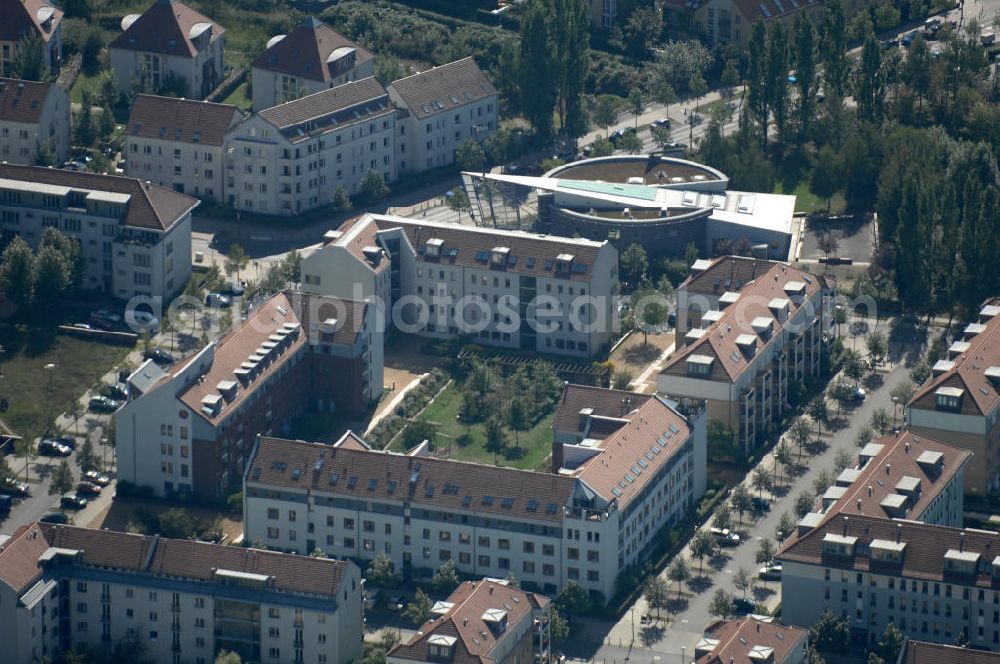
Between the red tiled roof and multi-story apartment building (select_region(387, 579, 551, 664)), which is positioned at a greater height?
the red tiled roof

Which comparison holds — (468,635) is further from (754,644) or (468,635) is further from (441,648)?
(754,644)

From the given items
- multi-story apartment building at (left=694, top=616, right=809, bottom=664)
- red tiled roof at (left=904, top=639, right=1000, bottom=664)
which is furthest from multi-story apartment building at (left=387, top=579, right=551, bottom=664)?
red tiled roof at (left=904, top=639, right=1000, bottom=664)

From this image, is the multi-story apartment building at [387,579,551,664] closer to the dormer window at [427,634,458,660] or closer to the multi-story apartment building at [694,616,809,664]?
the dormer window at [427,634,458,660]

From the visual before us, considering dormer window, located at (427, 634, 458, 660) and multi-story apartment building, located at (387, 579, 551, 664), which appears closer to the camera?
dormer window, located at (427, 634, 458, 660)

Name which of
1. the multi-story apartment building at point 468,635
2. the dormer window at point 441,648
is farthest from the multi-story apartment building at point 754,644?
Answer: the dormer window at point 441,648

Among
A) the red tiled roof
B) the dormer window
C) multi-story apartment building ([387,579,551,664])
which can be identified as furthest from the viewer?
multi-story apartment building ([387,579,551,664])

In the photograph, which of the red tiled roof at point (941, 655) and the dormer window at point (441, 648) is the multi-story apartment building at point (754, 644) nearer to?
the red tiled roof at point (941, 655)

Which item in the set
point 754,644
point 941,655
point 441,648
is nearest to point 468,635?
point 441,648
